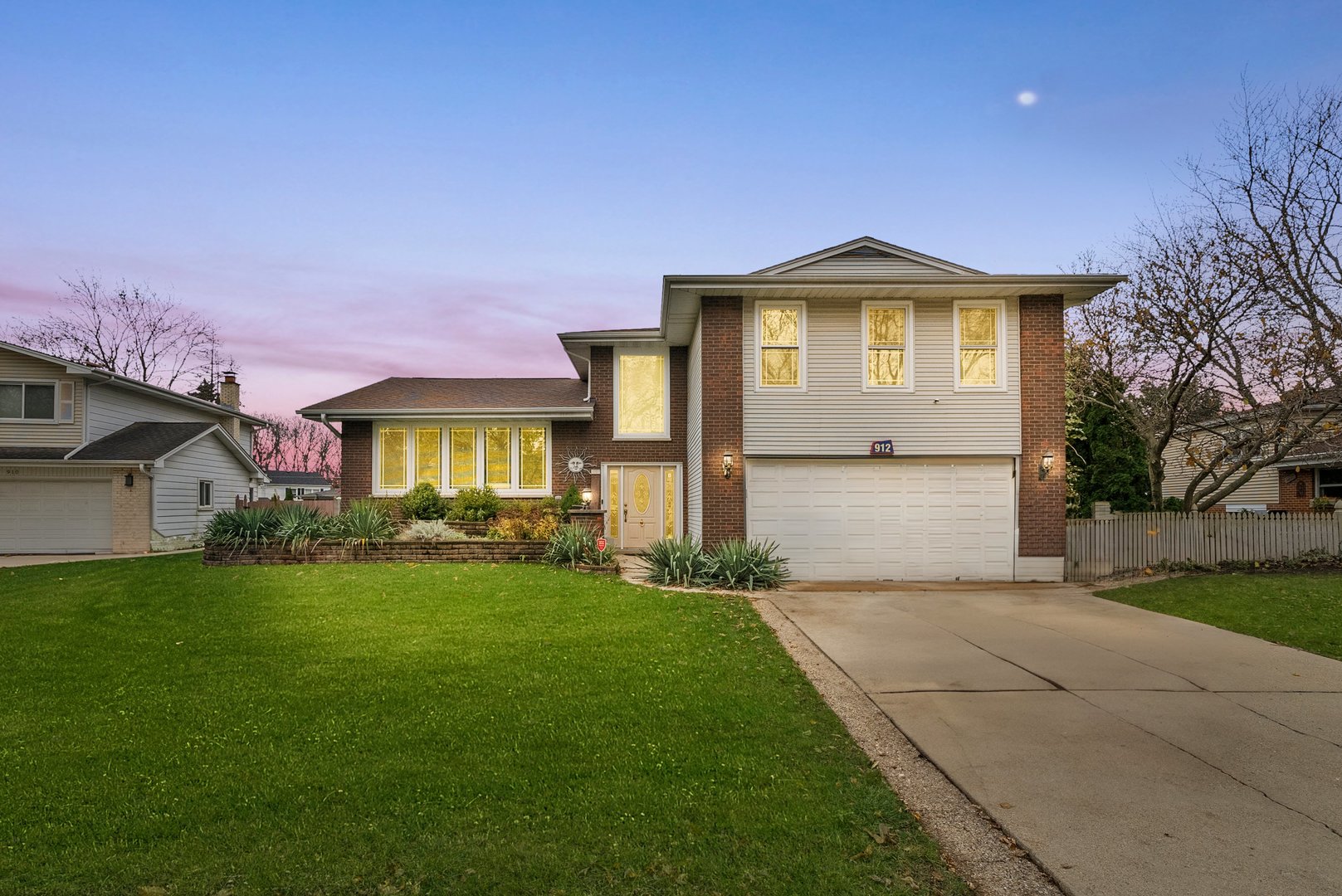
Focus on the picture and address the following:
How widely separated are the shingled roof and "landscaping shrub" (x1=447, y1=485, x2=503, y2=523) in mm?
2263

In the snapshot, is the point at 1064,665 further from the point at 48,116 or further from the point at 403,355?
the point at 403,355

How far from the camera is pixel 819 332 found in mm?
13469

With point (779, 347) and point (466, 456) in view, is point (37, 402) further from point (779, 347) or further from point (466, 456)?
point (779, 347)

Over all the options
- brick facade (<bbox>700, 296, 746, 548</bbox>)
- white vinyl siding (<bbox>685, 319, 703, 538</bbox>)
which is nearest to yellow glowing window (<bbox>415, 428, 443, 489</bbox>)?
white vinyl siding (<bbox>685, 319, 703, 538</bbox>)

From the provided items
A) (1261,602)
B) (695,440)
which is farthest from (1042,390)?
(695,440)

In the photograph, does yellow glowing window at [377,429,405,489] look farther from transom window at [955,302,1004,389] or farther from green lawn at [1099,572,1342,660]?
green lawn at [1099,572,1342,660]

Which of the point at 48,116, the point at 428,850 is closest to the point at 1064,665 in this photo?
the point at 428,850

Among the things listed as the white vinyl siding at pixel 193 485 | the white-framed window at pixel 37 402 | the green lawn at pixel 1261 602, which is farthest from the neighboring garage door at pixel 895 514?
the white-framed window at pixel 37 402

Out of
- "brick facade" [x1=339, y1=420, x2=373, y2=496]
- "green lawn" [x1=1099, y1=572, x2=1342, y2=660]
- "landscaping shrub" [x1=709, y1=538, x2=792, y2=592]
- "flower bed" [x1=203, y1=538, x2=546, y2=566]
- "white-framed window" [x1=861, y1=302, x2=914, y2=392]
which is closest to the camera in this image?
"green lawn" [x1=1099, y1=572, x2=1342, y2=660]

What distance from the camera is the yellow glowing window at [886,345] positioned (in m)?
13.5

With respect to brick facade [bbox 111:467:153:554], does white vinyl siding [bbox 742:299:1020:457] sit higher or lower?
higher

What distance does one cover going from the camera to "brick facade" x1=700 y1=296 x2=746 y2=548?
13352mm

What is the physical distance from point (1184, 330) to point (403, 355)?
131ft

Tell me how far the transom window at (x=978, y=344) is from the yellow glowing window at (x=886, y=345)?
0.98 m
